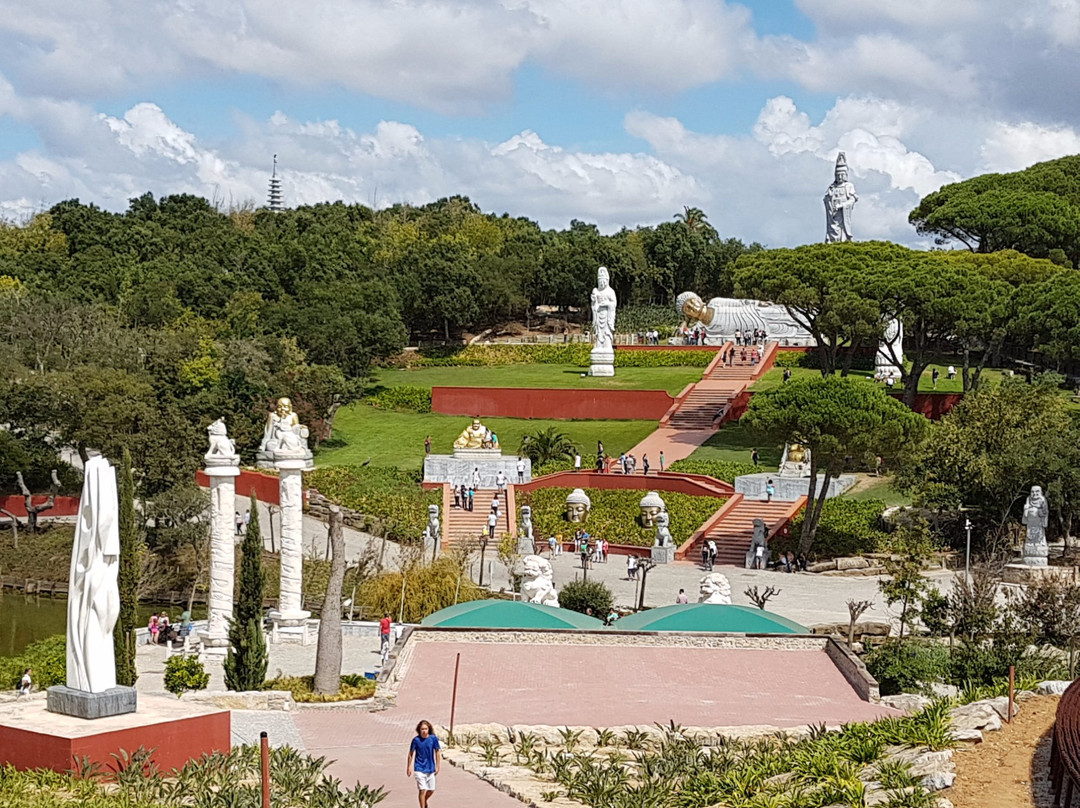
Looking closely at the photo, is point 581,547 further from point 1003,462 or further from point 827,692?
point 827,692

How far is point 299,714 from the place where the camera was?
66.5 feet

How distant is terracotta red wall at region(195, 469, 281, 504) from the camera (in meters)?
45.7

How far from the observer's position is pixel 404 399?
58.9m

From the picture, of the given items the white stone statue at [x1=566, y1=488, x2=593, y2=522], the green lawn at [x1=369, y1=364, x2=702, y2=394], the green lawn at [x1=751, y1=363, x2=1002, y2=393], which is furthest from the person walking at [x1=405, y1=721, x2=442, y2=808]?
the green lawn at [x1=369, y1=364, x2=702, y2=394]

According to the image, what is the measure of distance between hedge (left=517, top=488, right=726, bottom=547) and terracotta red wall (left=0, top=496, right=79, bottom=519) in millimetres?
13846

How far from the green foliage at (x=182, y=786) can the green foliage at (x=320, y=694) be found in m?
6.98

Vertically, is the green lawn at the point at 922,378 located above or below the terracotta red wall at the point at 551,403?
above

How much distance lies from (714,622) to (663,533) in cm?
1394

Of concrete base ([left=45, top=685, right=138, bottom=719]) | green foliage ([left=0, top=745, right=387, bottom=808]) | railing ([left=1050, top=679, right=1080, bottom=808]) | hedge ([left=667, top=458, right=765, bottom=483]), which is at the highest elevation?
railing ([left=1050, top=679, right=1080, bottom=808])

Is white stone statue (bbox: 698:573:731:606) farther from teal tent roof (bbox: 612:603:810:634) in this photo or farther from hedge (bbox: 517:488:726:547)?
hedge (bbox: 517:488:726:547)

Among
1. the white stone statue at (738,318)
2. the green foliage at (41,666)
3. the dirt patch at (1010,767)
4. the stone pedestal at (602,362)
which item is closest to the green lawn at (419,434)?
the stone pedestal at (602,362)

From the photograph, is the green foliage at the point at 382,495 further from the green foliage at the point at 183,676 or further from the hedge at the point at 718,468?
the green foliage at the point at 183,676

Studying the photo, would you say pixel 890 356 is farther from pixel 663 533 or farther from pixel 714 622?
pixel 714 622

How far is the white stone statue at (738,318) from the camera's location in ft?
220
